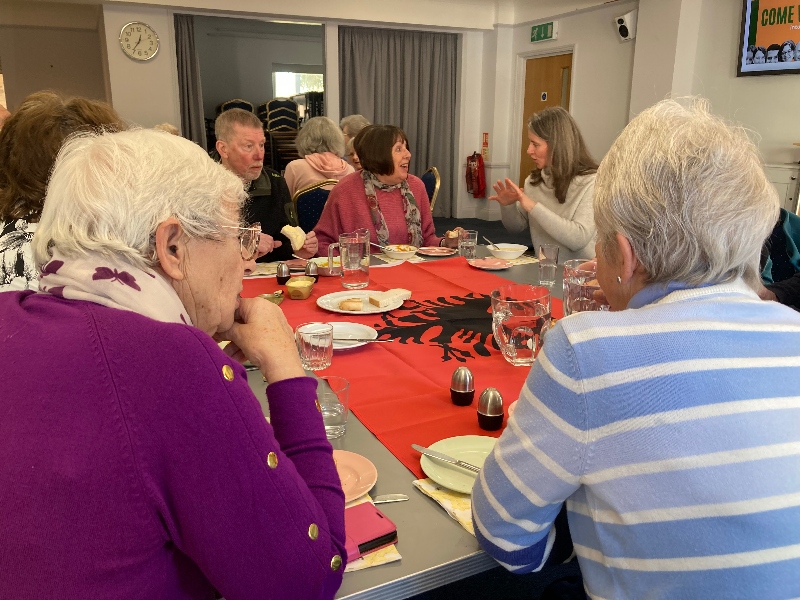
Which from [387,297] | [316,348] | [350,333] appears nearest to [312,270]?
[387,297]

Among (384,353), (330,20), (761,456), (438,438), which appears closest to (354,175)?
→ (384,353)

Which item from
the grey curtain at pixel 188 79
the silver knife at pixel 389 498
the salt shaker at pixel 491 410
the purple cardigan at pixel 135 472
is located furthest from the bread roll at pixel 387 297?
the grey curtain at pixel 188 79

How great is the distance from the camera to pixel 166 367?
71 cm

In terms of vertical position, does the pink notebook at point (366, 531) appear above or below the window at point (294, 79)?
below

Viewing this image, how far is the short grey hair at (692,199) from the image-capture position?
32.7 inches

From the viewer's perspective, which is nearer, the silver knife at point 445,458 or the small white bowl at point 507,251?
the silver knife at point 445,458

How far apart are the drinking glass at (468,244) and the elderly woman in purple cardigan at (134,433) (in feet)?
6.24

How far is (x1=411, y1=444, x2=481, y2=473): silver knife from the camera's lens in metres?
1.06

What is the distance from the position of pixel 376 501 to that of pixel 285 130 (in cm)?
937

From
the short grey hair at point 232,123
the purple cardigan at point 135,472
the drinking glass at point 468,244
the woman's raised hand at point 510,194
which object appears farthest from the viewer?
the short grey hair at point 232,123

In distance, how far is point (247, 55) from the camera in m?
10.9

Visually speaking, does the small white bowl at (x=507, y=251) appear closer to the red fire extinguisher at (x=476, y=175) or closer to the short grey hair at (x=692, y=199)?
the short grey hair at (x=692, y=199)

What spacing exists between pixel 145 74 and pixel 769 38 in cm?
610

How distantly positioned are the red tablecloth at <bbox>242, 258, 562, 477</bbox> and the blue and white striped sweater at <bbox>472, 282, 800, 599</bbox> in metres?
0.37
